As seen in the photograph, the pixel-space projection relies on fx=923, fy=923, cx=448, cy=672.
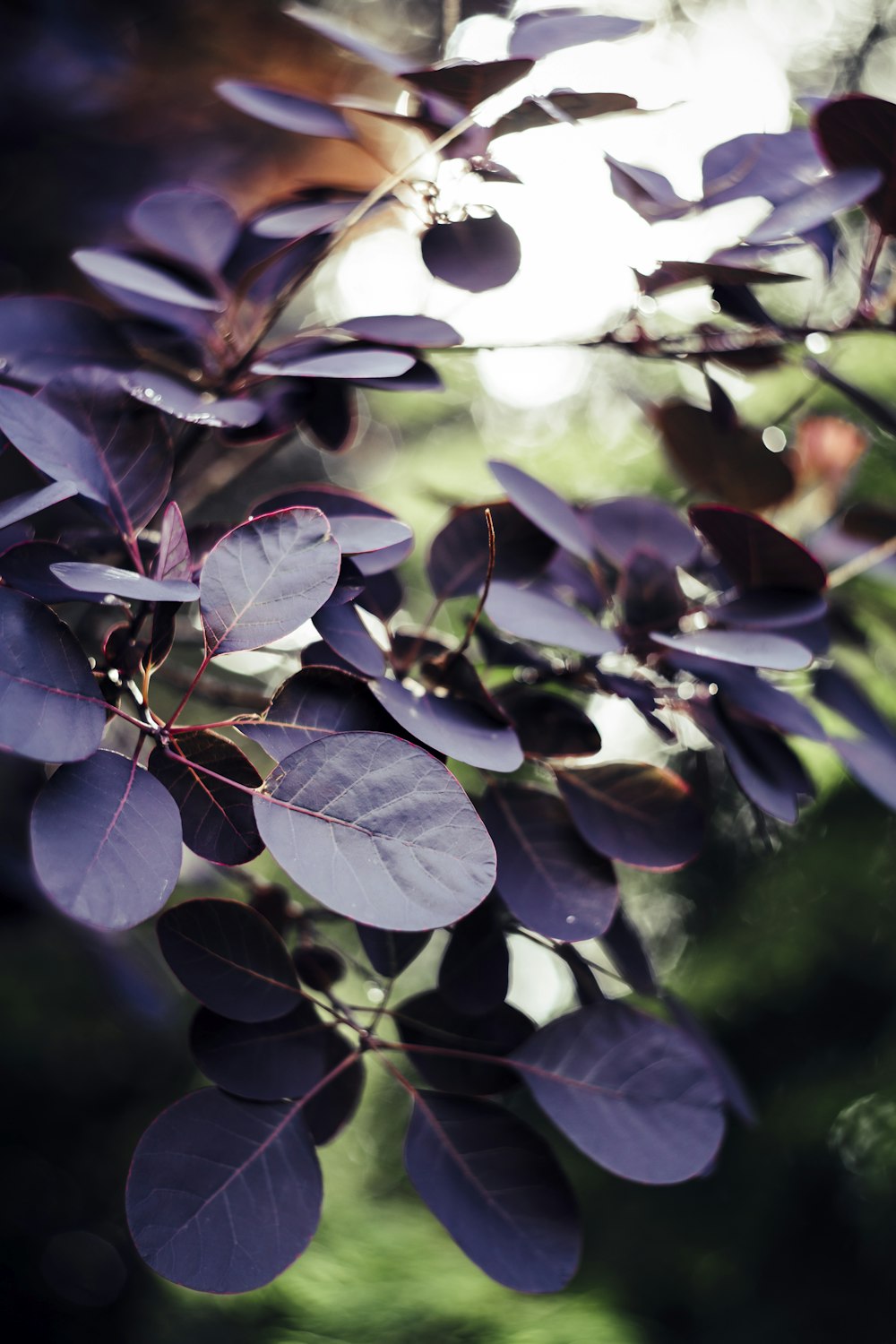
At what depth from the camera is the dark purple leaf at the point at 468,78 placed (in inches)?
19.4

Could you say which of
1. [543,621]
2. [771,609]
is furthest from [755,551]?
[543,621]

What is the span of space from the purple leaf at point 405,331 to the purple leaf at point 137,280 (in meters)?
0.10

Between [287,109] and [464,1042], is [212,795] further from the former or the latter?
[287,109]

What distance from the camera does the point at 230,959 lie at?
1.51 feet

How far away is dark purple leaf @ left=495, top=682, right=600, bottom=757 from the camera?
51cm

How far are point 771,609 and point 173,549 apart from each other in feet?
1.08

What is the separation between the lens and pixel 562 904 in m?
0.47

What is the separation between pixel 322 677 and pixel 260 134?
6.27ft

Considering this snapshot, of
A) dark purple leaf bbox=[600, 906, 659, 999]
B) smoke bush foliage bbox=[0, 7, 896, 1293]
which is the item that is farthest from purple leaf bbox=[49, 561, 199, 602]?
dark purple leaf bbox=[600, 906, 659, 999]

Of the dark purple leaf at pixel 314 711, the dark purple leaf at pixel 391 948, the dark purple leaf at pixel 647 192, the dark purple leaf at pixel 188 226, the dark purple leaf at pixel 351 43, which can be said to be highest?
the dark purple leaf at pixel 351 43

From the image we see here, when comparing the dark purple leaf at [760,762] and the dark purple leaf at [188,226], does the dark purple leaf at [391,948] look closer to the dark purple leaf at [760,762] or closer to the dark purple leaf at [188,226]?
the dark purple leaf at [760,762]

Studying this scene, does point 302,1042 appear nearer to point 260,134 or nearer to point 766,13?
point 260,134

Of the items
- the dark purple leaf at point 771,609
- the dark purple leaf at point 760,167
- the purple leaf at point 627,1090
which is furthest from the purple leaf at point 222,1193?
the dark purple leaf at point 760,167

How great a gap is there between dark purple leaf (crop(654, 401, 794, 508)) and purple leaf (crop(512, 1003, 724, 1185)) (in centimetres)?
39
